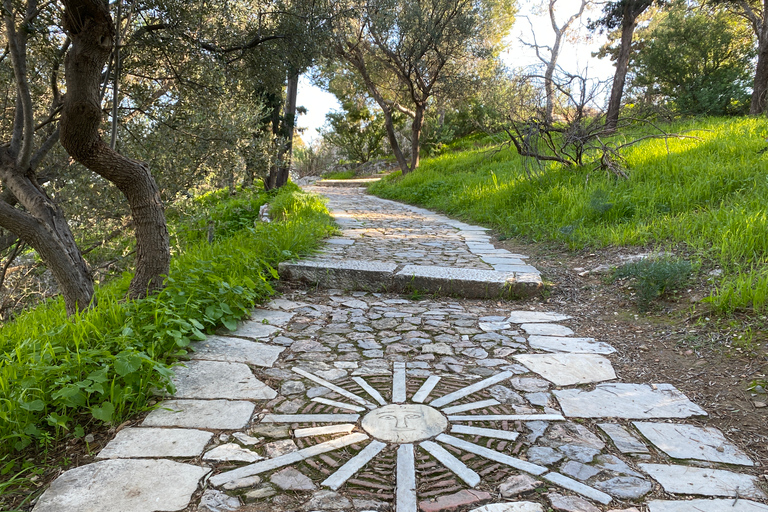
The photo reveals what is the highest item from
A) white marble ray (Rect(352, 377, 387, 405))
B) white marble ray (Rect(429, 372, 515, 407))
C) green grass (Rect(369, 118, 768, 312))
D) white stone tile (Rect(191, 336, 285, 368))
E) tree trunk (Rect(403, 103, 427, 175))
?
tree trunk (Rect(403, 103, 427, 175))

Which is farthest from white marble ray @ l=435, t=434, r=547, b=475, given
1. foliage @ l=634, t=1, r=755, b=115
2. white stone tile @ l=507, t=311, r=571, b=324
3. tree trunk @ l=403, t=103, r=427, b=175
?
foliage @ l=634, t=1, r=755, b=115

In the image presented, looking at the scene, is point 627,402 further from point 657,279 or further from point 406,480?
point 657,279

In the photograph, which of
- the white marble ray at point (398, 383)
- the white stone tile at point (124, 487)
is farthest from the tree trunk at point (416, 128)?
the white stone tile at point (124, 487)

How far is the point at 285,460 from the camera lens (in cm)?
177

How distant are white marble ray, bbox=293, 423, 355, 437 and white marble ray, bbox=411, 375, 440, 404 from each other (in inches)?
15.7

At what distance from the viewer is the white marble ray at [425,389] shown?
2260 mm

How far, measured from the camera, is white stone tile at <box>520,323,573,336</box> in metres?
3.24

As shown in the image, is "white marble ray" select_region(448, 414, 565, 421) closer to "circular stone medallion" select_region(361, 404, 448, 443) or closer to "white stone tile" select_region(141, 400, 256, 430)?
"circular stone medallion" select_region(361, 404, 448, 443)

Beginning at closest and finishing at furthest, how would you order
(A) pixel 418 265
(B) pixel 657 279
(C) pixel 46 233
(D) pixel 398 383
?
(D) pixel 398 383, (B) pixel 657 279, (C) pixel 46 233, (A) pixel 418 265

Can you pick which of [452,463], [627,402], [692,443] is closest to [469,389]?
[452,463]

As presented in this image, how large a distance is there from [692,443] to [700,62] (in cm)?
1565

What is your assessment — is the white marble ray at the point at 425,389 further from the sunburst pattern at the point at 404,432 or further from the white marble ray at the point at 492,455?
the white marble ray at the point at 492,455

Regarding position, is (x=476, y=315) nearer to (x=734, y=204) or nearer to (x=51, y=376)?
(x=51, y=376)

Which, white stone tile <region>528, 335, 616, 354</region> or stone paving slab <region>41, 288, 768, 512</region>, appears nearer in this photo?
stone paving slab <region>41, 288, 768, 512</region>
